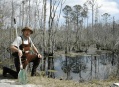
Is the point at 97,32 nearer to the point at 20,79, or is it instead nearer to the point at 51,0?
the point at 51,0

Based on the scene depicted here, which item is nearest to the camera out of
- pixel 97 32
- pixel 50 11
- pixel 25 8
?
pixel 50 11

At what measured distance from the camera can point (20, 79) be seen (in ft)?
19.7

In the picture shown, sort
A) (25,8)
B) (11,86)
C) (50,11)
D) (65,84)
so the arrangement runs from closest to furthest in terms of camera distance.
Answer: (11,86) → (65,84) → (50,11) → (25,8)

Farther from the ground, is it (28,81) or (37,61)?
(37,61)

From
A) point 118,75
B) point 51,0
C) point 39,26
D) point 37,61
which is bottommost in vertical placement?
point 118,75

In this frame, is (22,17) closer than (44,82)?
No

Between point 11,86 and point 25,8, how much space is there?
84.6 feet

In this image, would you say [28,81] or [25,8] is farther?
[25,8]

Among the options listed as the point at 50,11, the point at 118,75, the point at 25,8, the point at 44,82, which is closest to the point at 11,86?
the point at 44,82

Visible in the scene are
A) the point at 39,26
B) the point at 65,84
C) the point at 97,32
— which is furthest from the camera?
the point at 97,32

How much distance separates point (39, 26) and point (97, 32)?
2834 cm

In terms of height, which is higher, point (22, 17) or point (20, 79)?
point (22, 17)

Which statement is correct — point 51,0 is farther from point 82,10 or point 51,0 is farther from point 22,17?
point 82,10

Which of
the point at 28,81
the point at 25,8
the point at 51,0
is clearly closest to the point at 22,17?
the point at 25,8
